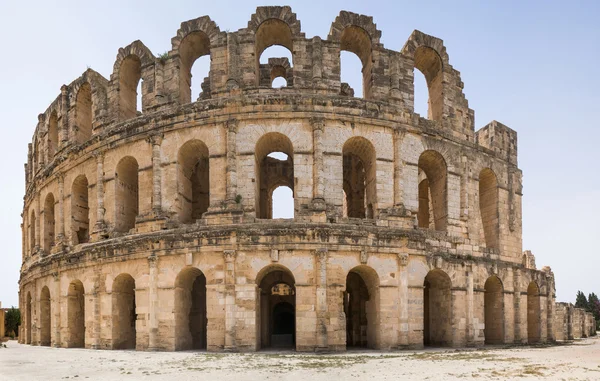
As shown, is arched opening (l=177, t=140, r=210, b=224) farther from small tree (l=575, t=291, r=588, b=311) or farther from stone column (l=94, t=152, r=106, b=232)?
small tree (l=575, t=291, r=588, b=311)

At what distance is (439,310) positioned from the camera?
2059 cm

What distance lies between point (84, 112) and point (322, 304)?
49.6ft

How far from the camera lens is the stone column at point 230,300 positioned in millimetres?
17516

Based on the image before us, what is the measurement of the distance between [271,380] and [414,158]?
11.5 meters

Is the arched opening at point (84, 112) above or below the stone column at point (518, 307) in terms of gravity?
above

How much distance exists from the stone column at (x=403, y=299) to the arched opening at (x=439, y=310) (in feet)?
6.32

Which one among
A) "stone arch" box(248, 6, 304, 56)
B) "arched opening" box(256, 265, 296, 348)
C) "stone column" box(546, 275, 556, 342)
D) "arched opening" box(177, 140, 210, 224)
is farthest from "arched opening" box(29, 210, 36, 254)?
"stone column" box(546, 275, 556, 342)

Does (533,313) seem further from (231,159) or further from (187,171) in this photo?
(187,171)

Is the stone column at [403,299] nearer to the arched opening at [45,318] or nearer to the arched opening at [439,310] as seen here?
the arched opening at [439,310]

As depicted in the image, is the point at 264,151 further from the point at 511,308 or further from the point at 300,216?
the point at 511,308

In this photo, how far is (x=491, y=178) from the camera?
23.4 m

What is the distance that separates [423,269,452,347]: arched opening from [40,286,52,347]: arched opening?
17.1 metres

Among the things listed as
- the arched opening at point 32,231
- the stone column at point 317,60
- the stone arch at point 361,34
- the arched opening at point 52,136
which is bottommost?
the arched opening at point 32,231

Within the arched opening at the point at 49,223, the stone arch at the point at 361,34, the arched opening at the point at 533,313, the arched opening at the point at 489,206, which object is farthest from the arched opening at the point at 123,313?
the arched opening at the point at 533,313
